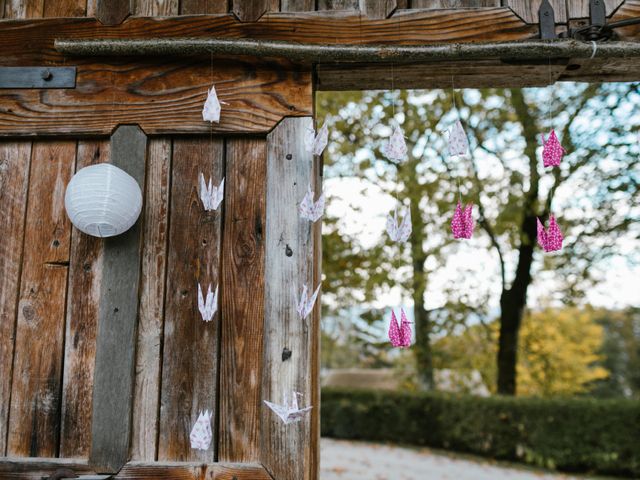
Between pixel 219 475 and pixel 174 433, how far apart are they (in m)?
0.26

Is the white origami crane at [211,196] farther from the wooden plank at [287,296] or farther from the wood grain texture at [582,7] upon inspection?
the wood grain texture at [582,7]

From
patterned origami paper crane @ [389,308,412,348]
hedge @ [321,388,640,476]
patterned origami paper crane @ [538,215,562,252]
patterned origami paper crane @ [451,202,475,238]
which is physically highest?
patterned origami paper crane @ [451,202,475,238]

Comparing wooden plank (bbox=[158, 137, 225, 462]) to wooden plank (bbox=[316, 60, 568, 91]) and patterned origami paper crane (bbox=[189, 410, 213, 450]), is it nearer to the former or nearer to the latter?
patterned origami paper crane (bbox=[189, 410, 213, 450])

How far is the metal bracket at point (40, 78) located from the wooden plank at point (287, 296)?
3.33 ft

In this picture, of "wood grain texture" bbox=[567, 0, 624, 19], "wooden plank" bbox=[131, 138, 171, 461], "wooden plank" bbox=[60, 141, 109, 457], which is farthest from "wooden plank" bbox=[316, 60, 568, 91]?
"wooden plank" bbox=[60, 141, 109, 457]

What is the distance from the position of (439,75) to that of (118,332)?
6.25 feet

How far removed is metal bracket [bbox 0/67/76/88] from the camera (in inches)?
103

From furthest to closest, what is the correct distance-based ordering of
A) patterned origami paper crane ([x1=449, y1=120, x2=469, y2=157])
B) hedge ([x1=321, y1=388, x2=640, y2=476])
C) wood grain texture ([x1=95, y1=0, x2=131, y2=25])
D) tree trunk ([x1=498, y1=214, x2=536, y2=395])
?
tree trunk ([x1=498, y1=214, x2=536, y2=395])
hedge ([x1=321, y1=388, x2=640, y2=476])
wood grain texture ([x1=95, y1=0, x2=131, y2=25])
patterned origami paper crane ([x1=449, y1=120, x2=469, y2=157])

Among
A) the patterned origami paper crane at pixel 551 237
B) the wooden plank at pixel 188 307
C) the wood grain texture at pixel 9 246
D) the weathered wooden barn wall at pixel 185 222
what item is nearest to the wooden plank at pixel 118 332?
the weathered wooden barn wall at pixel 185 222

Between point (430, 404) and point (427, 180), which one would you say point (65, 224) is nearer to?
point (427, 180)

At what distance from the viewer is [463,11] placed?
2543 millimetres

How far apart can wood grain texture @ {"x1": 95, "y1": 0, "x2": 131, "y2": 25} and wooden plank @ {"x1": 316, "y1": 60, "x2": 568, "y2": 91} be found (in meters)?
0.97

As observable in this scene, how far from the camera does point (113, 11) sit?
104 inches

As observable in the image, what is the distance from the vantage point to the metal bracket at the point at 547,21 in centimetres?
251
